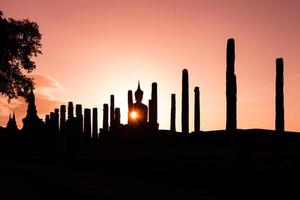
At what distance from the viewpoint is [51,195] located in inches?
433

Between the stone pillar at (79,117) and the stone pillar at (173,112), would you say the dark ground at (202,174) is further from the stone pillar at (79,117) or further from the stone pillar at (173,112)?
the stone pillar at (79,117)

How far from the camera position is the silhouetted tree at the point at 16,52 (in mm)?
29469

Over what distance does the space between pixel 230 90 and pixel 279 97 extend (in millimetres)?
2356

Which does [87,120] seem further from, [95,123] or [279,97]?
[279,97]

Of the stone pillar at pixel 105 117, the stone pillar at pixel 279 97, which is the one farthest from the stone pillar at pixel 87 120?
the stone pillar at pixel 279 97

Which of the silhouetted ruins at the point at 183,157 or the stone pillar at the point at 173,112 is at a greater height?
the stone pillar at the point at 173,112

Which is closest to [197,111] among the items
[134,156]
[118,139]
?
[118,139]

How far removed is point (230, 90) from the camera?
16.6 m

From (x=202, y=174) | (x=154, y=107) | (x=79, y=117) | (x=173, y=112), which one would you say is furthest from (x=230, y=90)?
(x=79, y=117)

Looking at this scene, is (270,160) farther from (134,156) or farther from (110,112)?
(110,112)

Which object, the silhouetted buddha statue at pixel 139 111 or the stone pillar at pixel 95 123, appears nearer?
the silhouetted buddha statue at pixel 139 111

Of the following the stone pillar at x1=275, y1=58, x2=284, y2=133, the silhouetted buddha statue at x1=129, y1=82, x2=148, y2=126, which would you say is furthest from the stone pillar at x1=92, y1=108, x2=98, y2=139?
the stone pillar at x1=275, y1=58, x2=284, y2=133

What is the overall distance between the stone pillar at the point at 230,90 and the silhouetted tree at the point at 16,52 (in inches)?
654

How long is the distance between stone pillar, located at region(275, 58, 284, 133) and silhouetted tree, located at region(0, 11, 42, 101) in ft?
55.6
